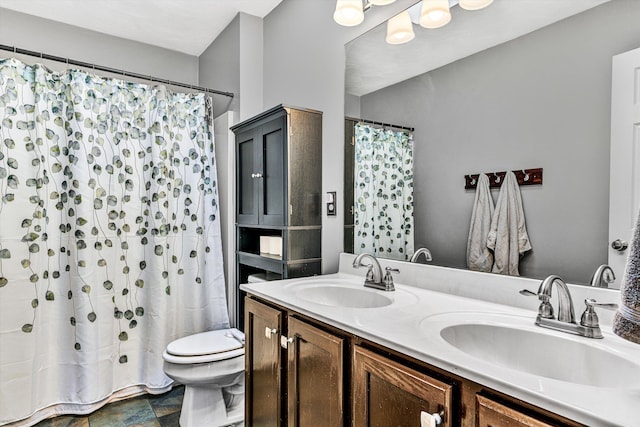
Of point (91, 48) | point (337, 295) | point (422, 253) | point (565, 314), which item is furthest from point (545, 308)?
point (91, 48)

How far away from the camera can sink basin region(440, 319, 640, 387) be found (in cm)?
87

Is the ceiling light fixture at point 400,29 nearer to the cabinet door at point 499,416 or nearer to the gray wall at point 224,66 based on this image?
the gray wall at point 224,66

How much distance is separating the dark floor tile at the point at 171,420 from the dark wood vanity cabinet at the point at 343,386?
2.11ft

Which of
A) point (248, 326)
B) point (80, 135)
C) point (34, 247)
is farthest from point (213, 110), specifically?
point (248, 326)

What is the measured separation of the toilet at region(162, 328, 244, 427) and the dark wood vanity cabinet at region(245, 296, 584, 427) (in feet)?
1.11

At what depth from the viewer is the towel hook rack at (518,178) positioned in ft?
4.09

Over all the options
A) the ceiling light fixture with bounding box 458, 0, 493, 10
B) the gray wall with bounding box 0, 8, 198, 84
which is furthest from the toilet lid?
the gray wall with bounding box 0, 8, 198, 84

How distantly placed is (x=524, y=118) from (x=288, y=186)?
1112 millimetres

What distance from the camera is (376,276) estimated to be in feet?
A: 5.45

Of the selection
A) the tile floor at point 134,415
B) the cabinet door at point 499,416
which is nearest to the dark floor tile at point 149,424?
the tile floor at point 134,415

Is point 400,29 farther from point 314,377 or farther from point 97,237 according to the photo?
point 97,237

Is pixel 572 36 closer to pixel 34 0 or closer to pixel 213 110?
pixel 213 110

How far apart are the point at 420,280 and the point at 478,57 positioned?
92 cm

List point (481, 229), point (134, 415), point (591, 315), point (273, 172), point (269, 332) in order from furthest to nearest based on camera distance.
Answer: point (134, 415) → point (273, 172) → point (269, 332) → point (481, 229) → point (591, 315)
